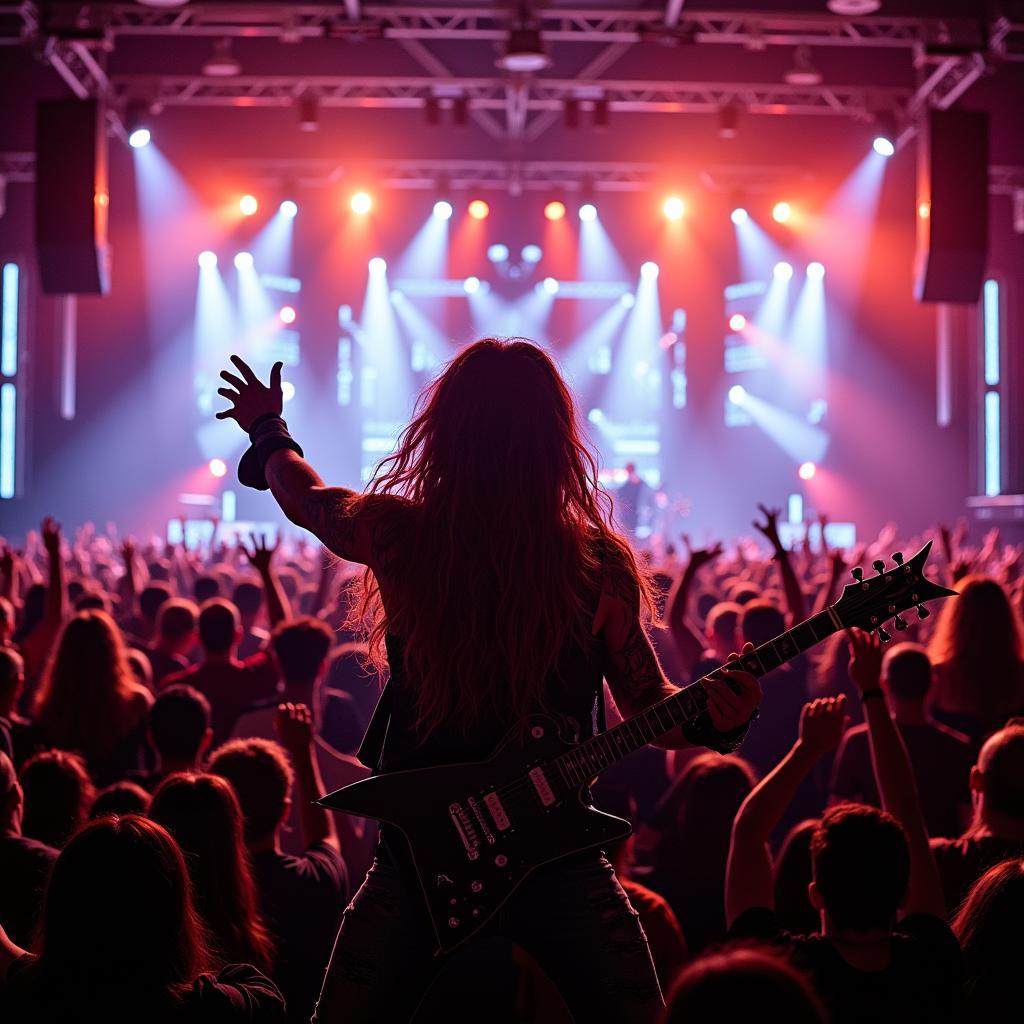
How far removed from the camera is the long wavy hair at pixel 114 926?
172 cm

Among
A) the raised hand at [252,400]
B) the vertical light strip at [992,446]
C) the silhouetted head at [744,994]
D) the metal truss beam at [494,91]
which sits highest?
the metal truss beam at [494,91]

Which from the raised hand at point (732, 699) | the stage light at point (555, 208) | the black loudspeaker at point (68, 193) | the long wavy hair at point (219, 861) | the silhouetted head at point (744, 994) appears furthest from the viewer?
the stage light at point (555, 208)

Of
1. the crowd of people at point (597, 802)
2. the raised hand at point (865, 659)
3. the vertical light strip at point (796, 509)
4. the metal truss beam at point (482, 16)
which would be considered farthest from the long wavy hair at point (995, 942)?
the vertical light strip at point (796, 509)

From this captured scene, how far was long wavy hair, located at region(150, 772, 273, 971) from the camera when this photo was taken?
2.44m

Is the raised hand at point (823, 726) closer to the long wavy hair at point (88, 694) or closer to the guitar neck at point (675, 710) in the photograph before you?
the guitar neck at point (675, 710)

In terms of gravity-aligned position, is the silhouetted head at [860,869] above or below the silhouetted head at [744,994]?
below

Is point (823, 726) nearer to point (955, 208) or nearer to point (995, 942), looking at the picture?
point (995, 942)

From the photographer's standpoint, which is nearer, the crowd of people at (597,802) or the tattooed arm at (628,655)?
the crowd of people at (597,802)

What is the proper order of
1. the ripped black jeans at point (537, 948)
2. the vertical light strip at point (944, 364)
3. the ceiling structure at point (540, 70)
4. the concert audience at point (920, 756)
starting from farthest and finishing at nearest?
the vertical light strip at point (944, 364), the ceiling structure at point (540, 70), the concert audience at point (920, 756), the ripped black jeans at point (537, 948)

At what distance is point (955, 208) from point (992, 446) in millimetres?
10192

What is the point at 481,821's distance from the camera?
2.12 metres

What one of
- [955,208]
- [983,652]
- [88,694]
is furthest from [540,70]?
[88,694]

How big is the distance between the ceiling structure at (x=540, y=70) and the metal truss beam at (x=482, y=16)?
21 mm

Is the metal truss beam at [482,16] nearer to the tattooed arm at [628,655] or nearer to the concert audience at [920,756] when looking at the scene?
the concert audience at [920,756]
